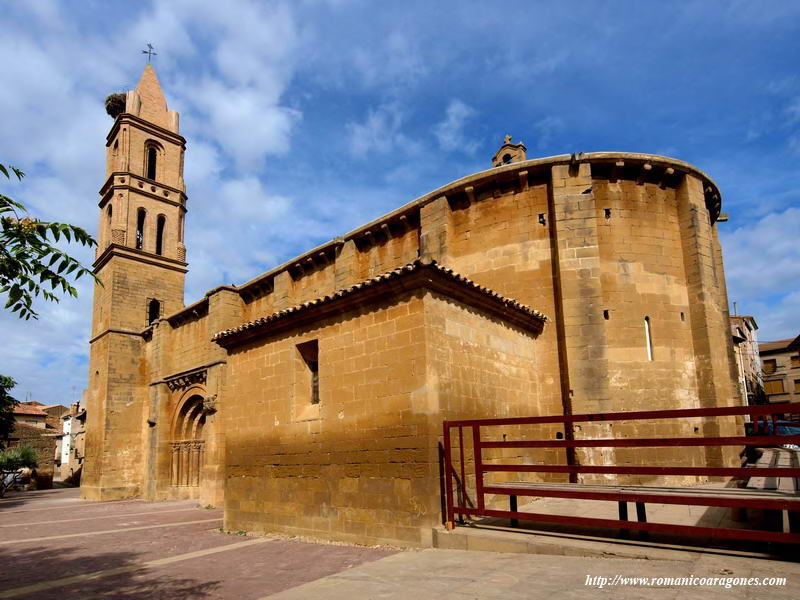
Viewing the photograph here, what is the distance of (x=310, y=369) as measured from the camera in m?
10.5

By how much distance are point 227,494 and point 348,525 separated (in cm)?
420

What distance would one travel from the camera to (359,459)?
8.77 meters

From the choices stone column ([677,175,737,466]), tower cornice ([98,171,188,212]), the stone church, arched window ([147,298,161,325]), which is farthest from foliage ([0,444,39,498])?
stone column ([677,175,737,466])

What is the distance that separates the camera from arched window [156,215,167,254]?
92.6 feet

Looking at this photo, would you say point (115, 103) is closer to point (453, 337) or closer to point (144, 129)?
point (144, 129)

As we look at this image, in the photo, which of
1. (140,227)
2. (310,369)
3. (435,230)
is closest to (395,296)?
(310,369)

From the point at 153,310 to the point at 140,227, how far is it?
447 cm

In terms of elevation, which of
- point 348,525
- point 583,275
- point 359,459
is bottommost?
point 348,525

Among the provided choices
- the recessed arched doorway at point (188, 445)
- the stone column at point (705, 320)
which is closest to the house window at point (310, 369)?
the stone column at point (705, 320)

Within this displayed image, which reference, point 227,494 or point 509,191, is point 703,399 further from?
point 227,494

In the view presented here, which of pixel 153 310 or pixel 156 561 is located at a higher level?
pixel 153 310

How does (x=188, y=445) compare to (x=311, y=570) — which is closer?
(x=311, y=570)

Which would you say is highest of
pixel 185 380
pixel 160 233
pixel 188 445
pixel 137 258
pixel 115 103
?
pixel 115 103

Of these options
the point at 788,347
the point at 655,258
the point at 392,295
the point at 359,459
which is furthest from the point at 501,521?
the point at 788,347
